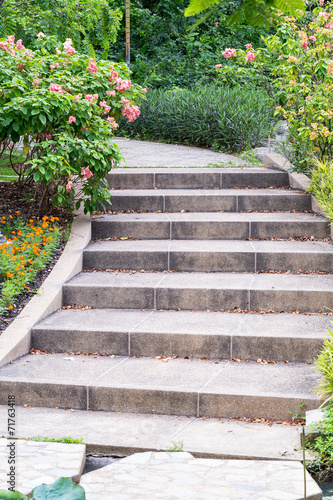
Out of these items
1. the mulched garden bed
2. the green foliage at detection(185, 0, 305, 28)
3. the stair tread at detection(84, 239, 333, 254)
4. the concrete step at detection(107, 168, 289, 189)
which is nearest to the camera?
the green foliage at detection(185, 0, 305, 28)

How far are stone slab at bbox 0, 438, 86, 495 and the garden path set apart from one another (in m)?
0.23

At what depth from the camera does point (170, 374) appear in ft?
15.5

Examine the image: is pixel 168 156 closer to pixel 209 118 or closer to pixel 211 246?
pixel 209 118

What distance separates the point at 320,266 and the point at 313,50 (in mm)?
2873

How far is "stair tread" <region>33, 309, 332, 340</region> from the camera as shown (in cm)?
505

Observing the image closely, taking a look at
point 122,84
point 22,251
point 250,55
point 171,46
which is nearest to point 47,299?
point 22,251

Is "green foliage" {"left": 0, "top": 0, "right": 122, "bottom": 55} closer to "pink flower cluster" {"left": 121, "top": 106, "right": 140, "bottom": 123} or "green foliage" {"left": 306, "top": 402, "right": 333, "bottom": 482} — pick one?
"pink flower cluster" {"left": 121, "top": 106, "right": 140, "bottom": 123}

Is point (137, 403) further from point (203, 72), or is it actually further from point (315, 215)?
point (203, 72)

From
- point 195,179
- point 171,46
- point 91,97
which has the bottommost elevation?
point 195,179

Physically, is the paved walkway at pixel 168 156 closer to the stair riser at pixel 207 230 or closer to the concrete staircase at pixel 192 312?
the concrete staircase at pixel 192 312

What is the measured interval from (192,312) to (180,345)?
61 centimetres

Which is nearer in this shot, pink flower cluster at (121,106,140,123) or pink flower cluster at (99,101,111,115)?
pink flower cluster at (99,101,111,115)

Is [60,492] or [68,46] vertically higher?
[68,46]

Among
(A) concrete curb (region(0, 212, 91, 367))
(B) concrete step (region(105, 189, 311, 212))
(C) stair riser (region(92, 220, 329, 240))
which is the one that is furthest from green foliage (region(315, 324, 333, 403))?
(B) concrete step (region(105, 189, 311, 212))
